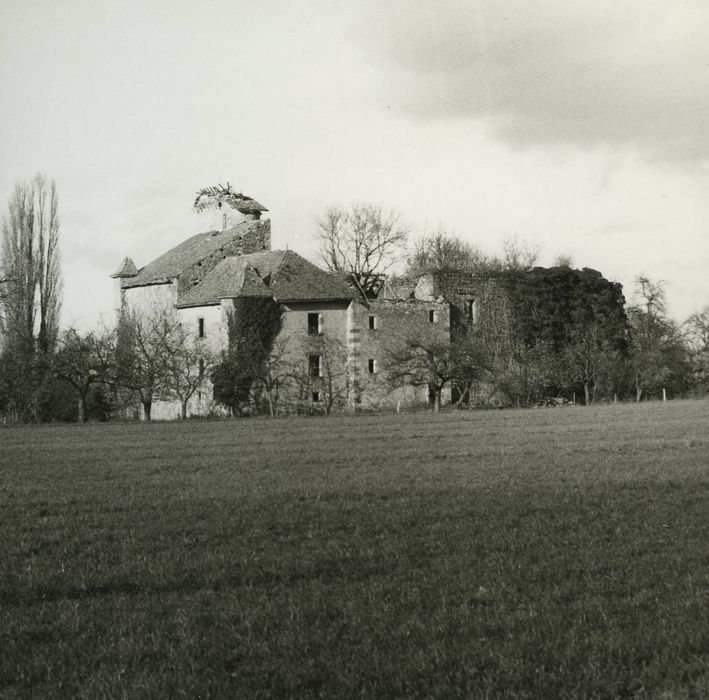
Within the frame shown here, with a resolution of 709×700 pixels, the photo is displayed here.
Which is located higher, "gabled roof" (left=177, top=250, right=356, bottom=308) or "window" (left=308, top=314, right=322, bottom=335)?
"gabled roof" (left=177, top=250, right=356, bottom=308)

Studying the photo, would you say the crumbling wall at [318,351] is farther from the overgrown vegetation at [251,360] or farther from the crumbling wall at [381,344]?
the crumbling wall at [381,344]

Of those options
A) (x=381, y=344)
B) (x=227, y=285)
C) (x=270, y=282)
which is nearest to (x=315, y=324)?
(x=270, y=282)

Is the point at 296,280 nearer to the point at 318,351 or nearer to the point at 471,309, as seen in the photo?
the point at 318,351

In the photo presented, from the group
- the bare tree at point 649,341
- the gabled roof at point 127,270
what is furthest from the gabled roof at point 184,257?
the bare tree at point 649,341

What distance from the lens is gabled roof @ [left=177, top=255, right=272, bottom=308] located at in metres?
49.5

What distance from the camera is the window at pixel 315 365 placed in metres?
50.6

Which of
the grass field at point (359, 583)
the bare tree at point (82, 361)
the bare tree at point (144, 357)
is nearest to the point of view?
the grass field at point (359, 583)

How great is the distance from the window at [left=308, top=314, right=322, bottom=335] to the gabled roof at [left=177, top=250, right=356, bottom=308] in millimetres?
1142

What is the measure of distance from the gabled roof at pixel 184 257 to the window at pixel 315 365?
1156 centimetres

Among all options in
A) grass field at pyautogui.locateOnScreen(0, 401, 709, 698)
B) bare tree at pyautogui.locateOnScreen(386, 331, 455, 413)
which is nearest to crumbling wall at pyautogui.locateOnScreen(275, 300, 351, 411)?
bare tree at pyautogui.locateOnScreen(386, 331, 455, 413)

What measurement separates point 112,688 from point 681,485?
10.7 metres

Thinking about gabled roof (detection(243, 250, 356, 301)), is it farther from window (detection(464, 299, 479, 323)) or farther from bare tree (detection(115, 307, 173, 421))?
window (detection(464, 299, 479, 323))

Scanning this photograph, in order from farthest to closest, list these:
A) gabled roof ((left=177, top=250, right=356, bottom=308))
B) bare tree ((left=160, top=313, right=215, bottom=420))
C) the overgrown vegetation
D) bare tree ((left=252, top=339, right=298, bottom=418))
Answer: gabled roof ((left=177, top=250, right=356, bottom=308))
bare tree ((left=252, top=339, right=298, bottom=418))
bare tree ((left=160, top=313, right=215, bottom=420))
the overgrown vegetation

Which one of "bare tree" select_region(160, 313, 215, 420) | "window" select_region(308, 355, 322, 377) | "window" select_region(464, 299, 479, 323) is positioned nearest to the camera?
"bare tree" select_region(160, 313, 215, 420)
